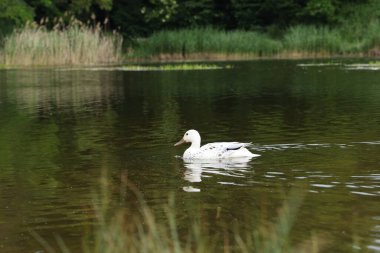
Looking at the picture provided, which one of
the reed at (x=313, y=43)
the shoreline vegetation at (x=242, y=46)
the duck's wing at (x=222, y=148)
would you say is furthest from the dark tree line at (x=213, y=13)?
the duck's wing at (x=222, y=148)

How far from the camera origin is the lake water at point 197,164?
1008 cm

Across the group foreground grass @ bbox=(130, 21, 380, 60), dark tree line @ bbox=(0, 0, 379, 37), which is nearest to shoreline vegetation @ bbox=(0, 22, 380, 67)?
foreground grass @ bbox=(130, 21, 380, 60)

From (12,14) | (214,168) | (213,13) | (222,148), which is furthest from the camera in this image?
(213,13)

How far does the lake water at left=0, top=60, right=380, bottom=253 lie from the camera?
10.1 meters

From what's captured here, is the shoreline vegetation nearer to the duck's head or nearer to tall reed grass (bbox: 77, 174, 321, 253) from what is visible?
the duck's head

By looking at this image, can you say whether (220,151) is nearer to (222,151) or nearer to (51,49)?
(222,151)

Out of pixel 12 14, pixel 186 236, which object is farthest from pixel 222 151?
pixel 12 14

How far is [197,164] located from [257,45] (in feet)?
138

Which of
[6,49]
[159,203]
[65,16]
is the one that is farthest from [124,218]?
[65,16]

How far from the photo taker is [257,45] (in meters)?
55.9

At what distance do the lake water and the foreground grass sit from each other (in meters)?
22.5

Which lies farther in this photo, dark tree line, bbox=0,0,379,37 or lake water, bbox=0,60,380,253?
dark tree line, bbox=0,0,379,37

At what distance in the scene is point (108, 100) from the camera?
1104 inches

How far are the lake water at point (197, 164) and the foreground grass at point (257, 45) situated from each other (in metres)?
22.5
